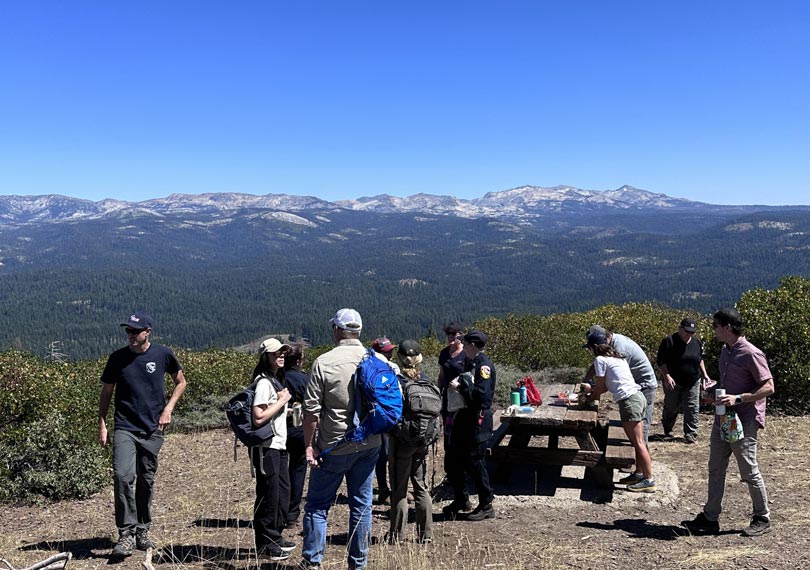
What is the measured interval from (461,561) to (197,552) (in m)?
2.35

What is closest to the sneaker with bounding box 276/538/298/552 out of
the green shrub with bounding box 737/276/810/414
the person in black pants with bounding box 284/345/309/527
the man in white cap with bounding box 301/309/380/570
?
the man in white cap with bounding box 301/309/380/570

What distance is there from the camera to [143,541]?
210 inches

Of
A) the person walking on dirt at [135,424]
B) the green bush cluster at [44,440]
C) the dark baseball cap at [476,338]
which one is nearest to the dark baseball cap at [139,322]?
the person walking on dirt at [135,424]

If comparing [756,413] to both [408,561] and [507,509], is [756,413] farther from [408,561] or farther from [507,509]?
[408,561]

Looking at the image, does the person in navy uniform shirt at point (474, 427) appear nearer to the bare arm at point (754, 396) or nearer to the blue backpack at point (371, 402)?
the blue backpack at point (371, 402)

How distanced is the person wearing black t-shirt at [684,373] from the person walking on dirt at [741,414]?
3.90 metres

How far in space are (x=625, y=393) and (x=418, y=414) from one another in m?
2.79

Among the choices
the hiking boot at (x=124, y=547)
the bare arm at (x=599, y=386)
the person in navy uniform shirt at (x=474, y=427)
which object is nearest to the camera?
the hiking boot at (x=124, y=547)

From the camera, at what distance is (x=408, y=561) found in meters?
4.59

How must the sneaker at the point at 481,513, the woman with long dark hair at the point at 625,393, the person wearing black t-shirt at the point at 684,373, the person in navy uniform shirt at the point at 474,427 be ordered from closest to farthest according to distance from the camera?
the person in navy uniform shirt at the point at 474,427 < the sneaker at the point at 481,513 < the woman with long dark hair at the point at 625,393 < the person wearing black t-shirt at the point at 684,373

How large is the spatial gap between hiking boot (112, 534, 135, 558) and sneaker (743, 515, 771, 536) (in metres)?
5.44

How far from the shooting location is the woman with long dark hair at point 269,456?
16.2 feet

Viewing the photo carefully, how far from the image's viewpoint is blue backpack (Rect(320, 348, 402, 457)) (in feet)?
14.4

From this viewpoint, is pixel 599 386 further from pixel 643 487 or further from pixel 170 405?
pixel 170 405
